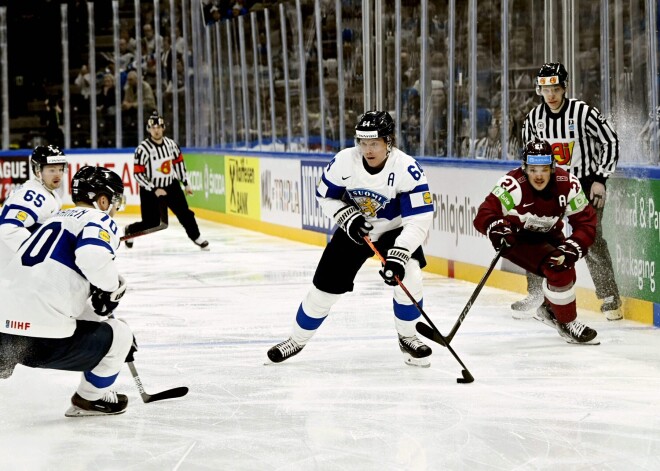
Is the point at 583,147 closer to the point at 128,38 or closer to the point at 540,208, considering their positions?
the point at 540,208

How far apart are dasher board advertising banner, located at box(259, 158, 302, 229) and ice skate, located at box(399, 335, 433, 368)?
5928 millimetres

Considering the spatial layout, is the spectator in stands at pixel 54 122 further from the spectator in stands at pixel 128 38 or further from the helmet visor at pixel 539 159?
the helmet visor at pixel 539 159

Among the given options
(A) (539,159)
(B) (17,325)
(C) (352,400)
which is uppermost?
(A) (539,159)

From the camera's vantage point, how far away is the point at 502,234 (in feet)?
17.3

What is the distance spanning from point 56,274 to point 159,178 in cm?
668

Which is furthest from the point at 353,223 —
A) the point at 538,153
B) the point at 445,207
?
the point at 445,207

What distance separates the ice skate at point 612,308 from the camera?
5983 millimetres

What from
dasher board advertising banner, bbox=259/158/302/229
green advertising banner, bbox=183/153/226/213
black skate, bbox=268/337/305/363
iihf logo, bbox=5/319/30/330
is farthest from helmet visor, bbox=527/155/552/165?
green advertising banner, bbox=183/153/226/213

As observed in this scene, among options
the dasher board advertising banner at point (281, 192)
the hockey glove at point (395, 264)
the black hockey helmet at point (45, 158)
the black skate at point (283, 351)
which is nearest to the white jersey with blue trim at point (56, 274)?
the hockey glove at point (395, 264)

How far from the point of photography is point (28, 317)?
3.67 metres

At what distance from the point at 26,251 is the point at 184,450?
0.79 metres

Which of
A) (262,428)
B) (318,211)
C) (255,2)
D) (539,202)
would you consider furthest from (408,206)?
(255,2)

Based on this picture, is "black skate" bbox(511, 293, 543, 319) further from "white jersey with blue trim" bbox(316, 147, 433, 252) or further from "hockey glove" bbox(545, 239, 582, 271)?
"white jersey with blue trim" bbox(316, 147, 433, 252)

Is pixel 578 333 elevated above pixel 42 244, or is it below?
below
